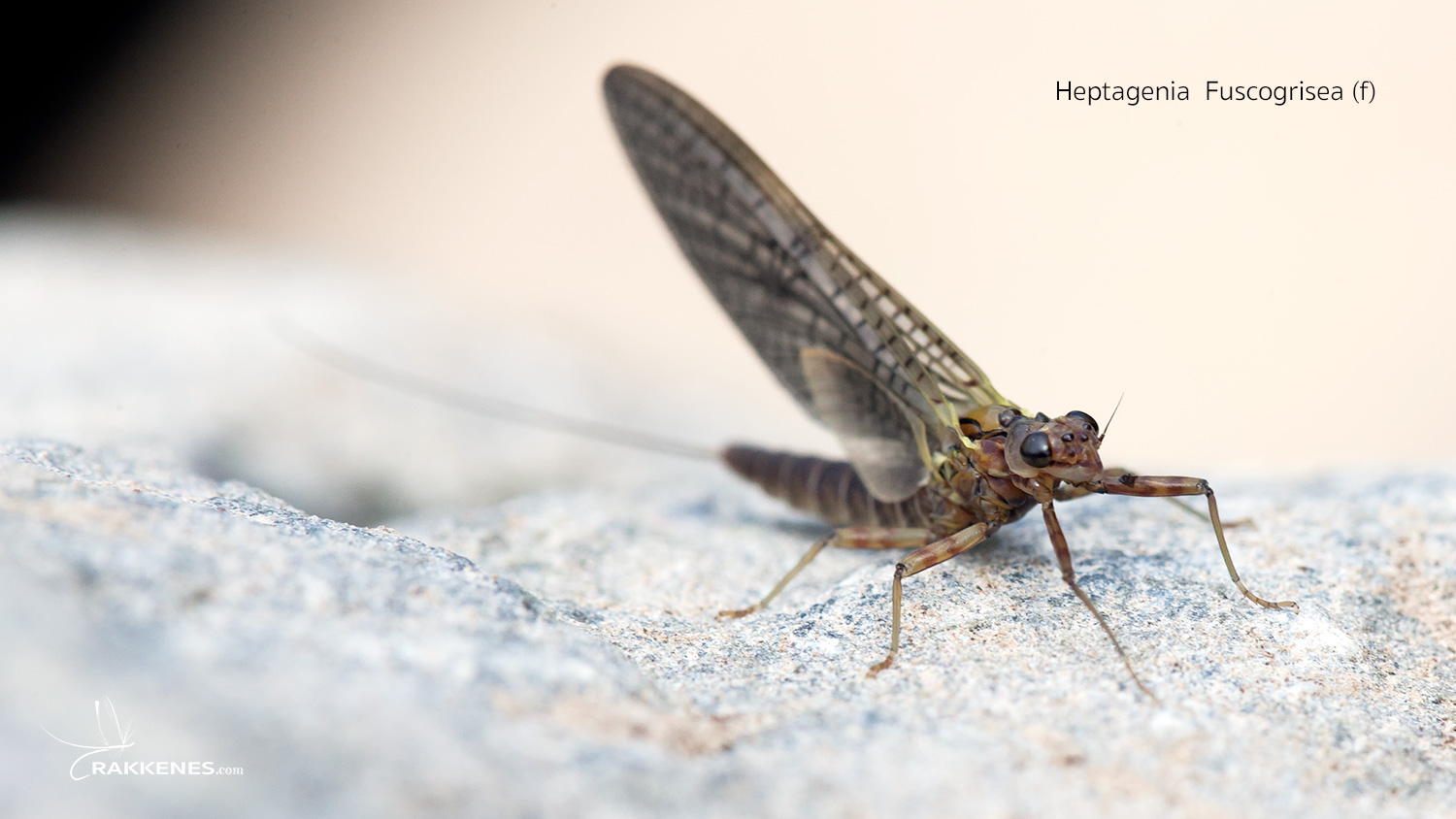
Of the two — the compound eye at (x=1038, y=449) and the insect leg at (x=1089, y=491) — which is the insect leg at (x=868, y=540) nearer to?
the insect leg at (x=1089, y=491)

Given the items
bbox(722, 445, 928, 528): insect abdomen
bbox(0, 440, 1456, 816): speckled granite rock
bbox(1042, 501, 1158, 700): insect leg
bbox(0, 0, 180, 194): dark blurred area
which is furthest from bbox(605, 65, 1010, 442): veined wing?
bbox(0, 0, 180, 194): dark blurred area

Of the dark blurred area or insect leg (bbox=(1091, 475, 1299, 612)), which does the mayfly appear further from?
the dark blurred area

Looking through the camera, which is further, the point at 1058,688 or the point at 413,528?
the point at 413,528

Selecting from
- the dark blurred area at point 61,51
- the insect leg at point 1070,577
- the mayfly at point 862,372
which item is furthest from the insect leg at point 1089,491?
the dark blurred area at point 61,51

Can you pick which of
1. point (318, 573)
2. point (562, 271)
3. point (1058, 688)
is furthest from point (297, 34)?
point (562, 271)

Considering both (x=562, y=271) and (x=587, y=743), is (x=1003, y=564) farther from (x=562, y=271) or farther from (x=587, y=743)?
(x=562, y=271)

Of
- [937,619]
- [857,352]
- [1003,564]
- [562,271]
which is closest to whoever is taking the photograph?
[937,619]

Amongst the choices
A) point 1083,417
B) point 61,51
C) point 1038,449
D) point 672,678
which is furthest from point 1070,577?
point 61,51

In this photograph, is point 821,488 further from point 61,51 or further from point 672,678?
point 61,51
